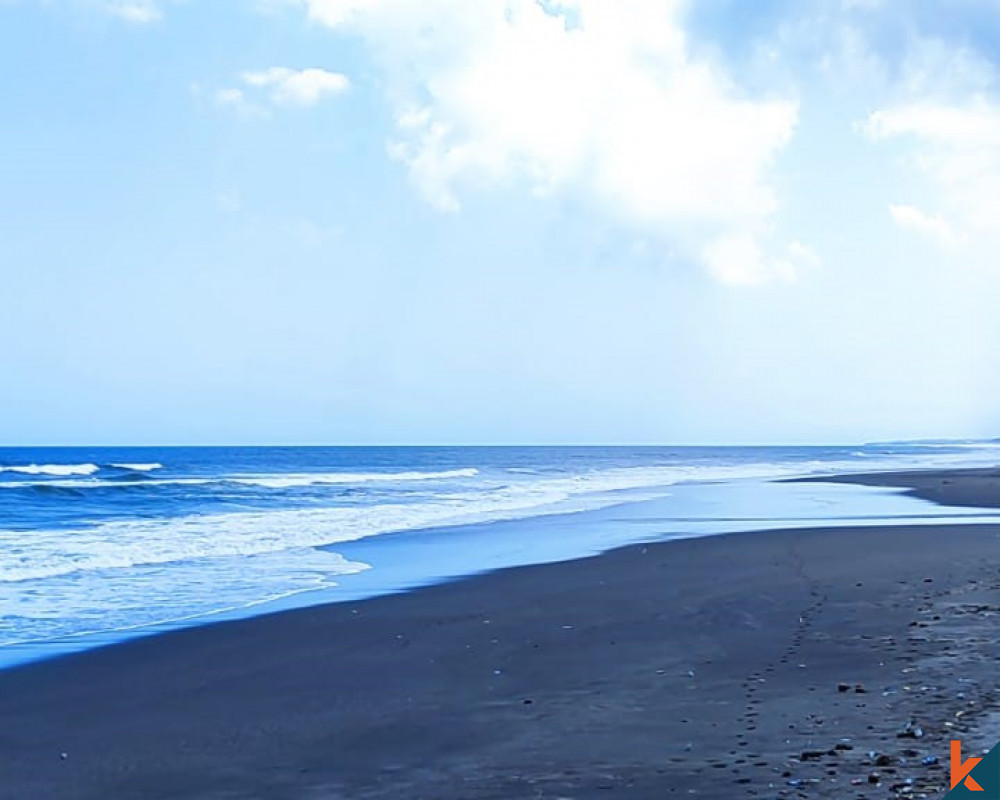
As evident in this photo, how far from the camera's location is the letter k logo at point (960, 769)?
4.69 meters

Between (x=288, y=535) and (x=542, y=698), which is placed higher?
(x=542, y=698)

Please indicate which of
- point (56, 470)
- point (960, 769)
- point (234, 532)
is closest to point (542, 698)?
point (960, 769)

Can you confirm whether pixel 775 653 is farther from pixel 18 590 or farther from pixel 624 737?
pixel 18 590

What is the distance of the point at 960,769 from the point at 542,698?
3694 mm

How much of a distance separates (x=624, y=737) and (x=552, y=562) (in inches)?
455

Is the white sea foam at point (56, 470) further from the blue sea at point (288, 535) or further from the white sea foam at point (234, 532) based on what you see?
the white sea foam at point (234, 532)

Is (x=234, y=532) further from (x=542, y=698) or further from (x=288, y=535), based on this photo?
(x=542, y=698)

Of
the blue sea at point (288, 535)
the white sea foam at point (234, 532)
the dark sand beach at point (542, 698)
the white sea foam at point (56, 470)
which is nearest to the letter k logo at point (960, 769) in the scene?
the dark sand beach at point (542, 698)

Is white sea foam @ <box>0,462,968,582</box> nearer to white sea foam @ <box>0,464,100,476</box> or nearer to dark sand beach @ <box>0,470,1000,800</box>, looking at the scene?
dark sand beach @ <box>0,470,1000,800</box>

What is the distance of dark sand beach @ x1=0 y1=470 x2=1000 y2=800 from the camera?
6.29m

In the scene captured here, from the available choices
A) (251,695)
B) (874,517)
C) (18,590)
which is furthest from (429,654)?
(874,517)

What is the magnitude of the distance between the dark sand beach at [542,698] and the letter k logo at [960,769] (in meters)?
0.08

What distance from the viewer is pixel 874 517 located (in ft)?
87.7

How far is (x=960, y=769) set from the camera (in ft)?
17.4
